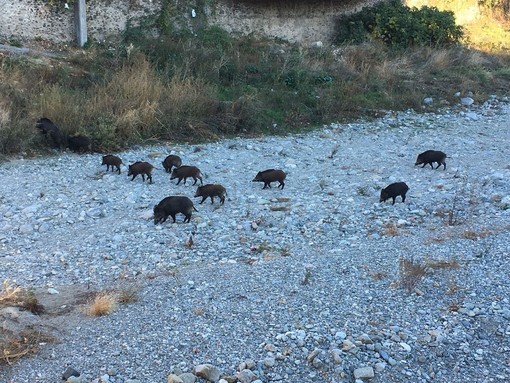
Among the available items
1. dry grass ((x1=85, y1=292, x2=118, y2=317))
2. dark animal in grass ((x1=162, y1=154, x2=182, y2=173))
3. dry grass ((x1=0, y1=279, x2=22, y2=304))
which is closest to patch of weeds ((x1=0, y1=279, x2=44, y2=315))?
dry grass ((x1=0, y1=279, x2=22, y2=304))

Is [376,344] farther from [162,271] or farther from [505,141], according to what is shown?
[505,141]

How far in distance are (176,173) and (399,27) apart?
52.8 ft

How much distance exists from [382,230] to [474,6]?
2616 cm

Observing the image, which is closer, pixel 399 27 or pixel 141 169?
pixel 141 169

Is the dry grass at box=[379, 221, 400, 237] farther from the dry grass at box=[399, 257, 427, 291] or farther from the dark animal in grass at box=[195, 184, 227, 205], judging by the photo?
the dark animal in grass at box=[195, 184, 227, 205]

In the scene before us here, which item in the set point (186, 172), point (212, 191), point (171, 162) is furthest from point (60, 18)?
point (212, 191)

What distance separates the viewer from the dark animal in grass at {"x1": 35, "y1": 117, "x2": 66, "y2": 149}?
1325cm

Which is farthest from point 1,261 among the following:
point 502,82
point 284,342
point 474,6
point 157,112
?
point 474,6

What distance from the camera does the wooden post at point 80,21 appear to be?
62.0ft

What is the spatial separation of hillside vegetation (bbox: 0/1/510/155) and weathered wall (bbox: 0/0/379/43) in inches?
31.0

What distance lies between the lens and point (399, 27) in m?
24.3

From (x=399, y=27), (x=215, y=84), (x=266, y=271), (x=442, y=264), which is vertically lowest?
(x=266, y=271)

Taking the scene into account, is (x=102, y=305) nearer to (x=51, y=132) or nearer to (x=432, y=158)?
(x=51, y=132)

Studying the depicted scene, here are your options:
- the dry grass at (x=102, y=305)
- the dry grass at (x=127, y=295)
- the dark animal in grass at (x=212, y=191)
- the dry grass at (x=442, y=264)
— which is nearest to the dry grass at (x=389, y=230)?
the dry grass at (x=442, y=264)
